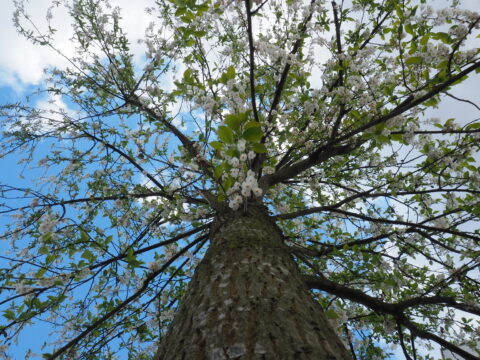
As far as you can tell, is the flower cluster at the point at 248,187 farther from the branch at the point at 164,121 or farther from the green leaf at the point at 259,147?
the branch at the point at 164,121

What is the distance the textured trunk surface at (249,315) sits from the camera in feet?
3.22

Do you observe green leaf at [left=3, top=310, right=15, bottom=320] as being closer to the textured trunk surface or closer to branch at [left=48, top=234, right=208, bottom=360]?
branch at [left=48, top=234, right=208, bottom=360]

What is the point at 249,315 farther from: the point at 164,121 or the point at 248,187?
the point at 164,121

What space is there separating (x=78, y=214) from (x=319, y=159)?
359 cm

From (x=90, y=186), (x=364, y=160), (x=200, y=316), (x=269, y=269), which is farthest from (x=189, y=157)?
(x=364, y=160)

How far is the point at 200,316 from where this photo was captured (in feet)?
4.08

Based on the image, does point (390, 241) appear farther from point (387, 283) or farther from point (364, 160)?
point (364, 160)

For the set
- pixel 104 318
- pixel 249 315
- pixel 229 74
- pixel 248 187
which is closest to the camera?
pixel 249 315

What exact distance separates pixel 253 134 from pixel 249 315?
2.89 feet

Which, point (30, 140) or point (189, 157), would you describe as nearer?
point (189, 157)

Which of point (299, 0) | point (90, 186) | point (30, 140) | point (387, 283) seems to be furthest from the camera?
point (90, 186)

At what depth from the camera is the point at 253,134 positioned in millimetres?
1516

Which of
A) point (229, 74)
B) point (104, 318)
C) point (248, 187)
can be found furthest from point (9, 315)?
point (229, 74)

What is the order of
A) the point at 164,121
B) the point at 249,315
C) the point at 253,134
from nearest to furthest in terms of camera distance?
1. the point at 249,315
2. the point at 253,134
3. the point at 164,121
